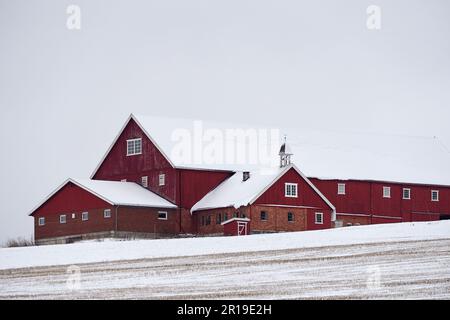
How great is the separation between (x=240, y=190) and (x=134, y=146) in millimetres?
8215

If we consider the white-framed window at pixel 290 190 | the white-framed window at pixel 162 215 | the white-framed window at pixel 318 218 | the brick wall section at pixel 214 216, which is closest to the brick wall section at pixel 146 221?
the white-framed window at pixel 162 215

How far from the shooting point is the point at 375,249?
4734 centimetres

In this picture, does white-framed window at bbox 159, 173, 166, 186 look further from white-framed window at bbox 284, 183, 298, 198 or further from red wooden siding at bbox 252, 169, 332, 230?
white-framed window at bbox 284, 183, 298, 198

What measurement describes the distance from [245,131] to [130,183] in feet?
31.7

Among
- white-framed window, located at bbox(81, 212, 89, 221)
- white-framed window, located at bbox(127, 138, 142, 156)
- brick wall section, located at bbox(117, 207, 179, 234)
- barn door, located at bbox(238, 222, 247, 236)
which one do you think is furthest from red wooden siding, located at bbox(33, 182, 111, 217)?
barn door, located at bbox(238, 222, 247, 236)

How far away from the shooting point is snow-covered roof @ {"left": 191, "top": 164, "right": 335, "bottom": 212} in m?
67.9

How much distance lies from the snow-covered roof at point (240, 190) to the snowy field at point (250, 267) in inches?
441

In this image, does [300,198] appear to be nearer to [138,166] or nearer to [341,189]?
[341,189]

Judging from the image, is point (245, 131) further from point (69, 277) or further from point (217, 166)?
point (69, 277)

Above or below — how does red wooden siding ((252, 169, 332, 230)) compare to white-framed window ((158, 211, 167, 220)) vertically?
above

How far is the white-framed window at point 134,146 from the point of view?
7356cm

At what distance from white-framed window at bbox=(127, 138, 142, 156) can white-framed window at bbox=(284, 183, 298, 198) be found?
10.1m
